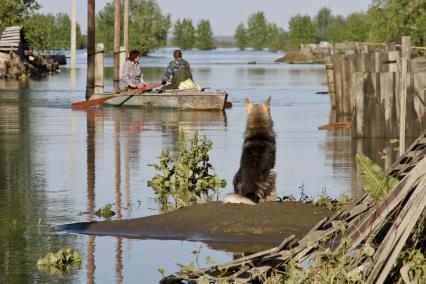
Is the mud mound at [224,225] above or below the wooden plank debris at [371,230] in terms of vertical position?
below

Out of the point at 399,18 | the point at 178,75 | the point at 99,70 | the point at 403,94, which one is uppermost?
the point at 399,18

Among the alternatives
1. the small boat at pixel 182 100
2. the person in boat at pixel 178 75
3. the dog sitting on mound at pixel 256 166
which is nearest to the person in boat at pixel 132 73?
the small boat at pixel 182 100

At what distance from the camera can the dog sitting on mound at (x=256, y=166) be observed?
43.3 ft

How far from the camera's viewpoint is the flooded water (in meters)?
11.5

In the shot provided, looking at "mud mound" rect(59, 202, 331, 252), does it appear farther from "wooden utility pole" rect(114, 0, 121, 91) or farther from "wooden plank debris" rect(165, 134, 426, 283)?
"wooden utility pole" rect(114, 0, 121, 91)

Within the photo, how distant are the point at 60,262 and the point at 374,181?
2.71m

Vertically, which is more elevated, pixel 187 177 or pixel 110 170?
pixel 187 177

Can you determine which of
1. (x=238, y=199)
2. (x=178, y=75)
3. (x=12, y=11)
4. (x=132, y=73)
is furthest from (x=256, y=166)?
(x=12, y=11)

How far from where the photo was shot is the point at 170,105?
111ft

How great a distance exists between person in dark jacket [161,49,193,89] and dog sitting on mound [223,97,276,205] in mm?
19375

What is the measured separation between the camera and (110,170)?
18.9 metres

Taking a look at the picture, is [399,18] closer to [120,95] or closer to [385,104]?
[120,95]

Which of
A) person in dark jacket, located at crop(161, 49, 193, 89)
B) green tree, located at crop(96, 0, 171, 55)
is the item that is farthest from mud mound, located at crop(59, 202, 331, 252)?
green tree, located at crop(96, 0, 171, 55)

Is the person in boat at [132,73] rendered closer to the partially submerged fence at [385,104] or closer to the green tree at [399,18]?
the partially submerged fence at [385,104]
